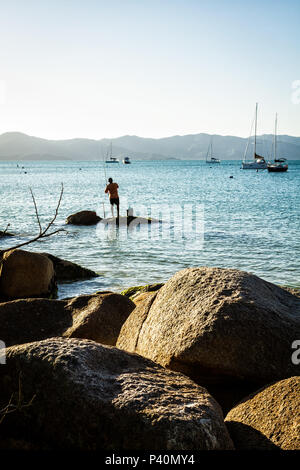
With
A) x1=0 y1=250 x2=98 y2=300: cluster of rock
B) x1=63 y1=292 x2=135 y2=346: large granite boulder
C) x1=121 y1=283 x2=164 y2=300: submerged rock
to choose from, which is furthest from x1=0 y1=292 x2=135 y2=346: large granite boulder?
x1=0 y1=250 x2=98 y2=300: cluster of rock

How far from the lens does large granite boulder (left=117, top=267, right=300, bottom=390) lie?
401cm

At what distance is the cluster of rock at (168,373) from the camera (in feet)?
9.21

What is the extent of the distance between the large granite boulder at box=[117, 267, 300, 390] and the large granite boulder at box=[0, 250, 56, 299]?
5323 mm

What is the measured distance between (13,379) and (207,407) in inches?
52.6

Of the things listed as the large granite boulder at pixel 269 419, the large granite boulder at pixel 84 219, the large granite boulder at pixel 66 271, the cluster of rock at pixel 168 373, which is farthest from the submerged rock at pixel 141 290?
the large granite boulder at pixel 84 219

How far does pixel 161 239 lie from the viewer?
18.8 meters

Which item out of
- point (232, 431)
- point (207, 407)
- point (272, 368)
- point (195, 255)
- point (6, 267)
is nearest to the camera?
point (207, 407)

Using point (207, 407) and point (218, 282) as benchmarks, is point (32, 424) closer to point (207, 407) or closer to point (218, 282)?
point (207, 407)

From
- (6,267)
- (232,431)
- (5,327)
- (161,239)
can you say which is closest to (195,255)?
(161,239)

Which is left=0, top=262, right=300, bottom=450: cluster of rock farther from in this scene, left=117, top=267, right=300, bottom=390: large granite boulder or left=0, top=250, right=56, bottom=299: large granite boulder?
left=0, top=250, right=56, bottom=299: large granite boulder

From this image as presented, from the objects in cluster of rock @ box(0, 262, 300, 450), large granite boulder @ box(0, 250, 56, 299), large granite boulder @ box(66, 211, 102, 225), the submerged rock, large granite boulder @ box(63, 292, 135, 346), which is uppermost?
cluster of rock @ box(0, 262, 300, 450)

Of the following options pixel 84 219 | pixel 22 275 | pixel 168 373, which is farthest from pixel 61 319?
pixel 84 219

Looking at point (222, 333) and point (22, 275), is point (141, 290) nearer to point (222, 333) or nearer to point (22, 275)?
point (22, 275)

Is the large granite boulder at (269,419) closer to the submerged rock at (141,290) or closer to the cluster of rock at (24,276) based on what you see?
the submerged rock at (141,290)
